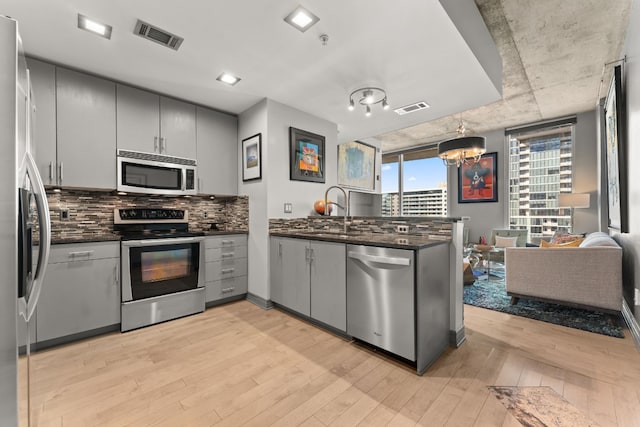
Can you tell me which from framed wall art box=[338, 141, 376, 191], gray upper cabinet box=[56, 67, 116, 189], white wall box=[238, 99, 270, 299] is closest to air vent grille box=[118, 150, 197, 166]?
gray upper cabinet box=[56, 67, 116, 189]

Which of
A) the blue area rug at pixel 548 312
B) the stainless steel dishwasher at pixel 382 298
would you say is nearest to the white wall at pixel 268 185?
the stainless steel dishwasher at pixel 382 298

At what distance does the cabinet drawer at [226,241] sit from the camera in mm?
3183

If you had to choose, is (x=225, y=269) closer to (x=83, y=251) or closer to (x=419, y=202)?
(x=83, y=251)

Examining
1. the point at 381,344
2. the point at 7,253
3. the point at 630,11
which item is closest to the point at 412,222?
the point at 381,344

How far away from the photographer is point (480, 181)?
6.66m

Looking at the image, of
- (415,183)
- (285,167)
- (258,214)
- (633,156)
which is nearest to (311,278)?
(258,214)

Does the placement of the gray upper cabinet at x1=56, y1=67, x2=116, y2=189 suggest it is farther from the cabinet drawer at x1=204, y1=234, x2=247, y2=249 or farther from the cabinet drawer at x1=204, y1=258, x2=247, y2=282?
the cabinet drawer at x1=204, y1=258, x2=247, y2=282

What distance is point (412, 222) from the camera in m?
2.49

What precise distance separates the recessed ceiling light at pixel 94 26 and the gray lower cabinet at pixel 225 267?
6.71 feet

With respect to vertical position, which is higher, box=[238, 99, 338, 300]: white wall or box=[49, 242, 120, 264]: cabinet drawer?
box=[238, 99, 338, 300]: white wall

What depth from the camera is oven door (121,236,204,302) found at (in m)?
2.60

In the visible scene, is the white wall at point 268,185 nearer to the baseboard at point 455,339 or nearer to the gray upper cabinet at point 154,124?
the gray upper cabinet at point 154,124

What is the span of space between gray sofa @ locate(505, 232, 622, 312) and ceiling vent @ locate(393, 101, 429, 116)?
2.08 meters

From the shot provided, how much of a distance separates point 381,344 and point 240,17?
8.66 feet
